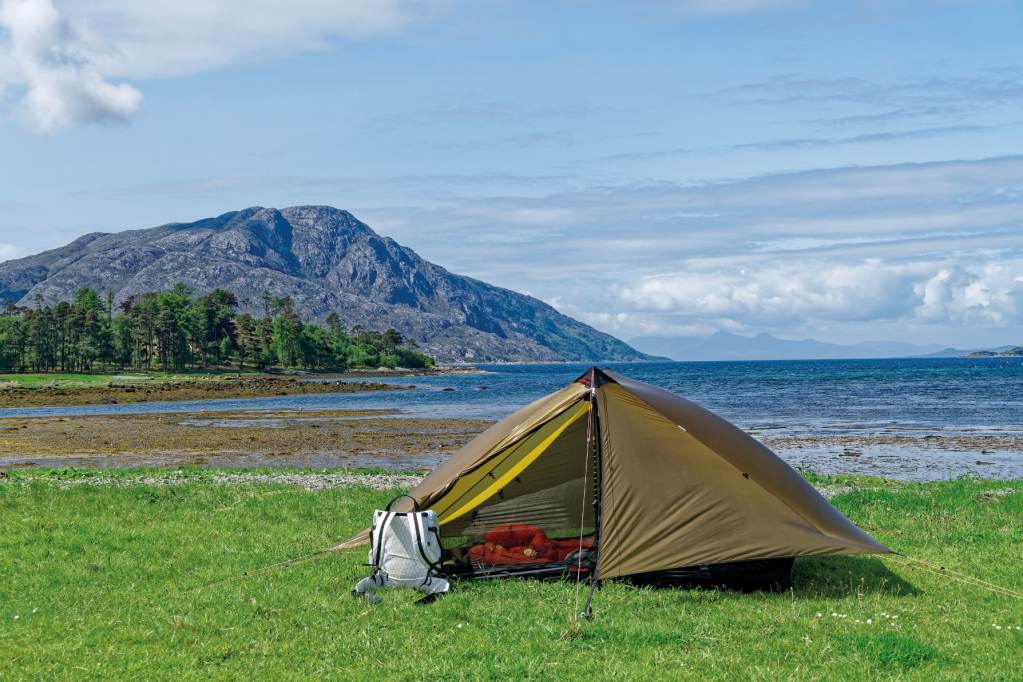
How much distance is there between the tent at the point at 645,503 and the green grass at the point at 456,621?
1.33 ft

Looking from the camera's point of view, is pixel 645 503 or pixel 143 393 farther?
pixel 143 393

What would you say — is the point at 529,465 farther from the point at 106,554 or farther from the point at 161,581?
the point at 106,554

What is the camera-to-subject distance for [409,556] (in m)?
8.00

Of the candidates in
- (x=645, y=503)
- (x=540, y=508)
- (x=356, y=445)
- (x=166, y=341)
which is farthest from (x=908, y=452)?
(x=166, y=341)

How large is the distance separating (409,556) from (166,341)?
12787 cm

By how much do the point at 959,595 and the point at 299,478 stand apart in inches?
538

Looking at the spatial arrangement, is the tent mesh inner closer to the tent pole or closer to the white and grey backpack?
the tent pole

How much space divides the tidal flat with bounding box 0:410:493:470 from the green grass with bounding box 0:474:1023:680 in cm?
1380

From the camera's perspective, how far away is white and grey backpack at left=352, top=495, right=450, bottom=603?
26.1ft

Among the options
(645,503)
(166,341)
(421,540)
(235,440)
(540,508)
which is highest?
(166,341)

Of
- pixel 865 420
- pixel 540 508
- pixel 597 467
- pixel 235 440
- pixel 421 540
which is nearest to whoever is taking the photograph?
pixel 421 540

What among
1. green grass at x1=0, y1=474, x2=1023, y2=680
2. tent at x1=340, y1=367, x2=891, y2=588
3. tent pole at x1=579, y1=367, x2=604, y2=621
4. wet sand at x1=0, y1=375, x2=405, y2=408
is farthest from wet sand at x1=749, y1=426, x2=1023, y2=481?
wet sand at x1=0, y1=375, x2=405, y2=408

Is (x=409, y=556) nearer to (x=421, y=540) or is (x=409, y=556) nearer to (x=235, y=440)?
(x=421, y=540)

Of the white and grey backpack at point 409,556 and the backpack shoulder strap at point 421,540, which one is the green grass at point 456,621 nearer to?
the white and grey backpack at point 409,556
